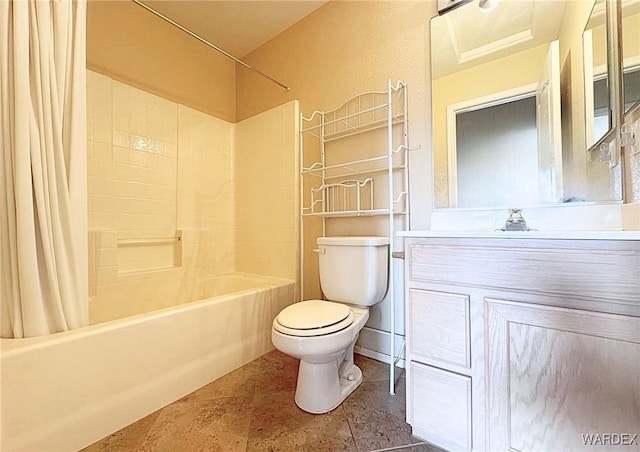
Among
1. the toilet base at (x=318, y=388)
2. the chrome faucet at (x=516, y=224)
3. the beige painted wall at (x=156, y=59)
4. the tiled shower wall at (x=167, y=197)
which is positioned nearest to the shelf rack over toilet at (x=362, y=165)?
the tiled shower wall at (x=167, y=197)

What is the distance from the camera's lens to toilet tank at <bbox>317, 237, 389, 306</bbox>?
1519 millimetres

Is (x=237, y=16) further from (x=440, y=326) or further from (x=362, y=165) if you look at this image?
(x=440, y=326)

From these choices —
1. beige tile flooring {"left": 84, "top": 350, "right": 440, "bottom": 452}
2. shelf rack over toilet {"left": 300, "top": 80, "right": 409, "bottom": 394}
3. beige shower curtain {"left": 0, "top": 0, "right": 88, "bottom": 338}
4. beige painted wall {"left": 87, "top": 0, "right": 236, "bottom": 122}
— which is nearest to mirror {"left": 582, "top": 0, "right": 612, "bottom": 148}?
shelf rack over toilet {"left": 300, "top": 80, "right": 409, "bottom": 394}

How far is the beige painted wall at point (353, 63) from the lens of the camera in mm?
1590

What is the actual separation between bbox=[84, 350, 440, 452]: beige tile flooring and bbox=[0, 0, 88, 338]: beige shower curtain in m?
0.56

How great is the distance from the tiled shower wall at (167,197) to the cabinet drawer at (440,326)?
117 centimetres

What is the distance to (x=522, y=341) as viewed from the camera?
2.78 feet

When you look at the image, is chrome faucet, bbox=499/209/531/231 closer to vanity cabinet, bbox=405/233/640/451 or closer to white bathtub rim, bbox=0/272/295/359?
vanity cabinet, bbox=405/233/640/451

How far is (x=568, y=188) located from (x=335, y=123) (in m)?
1.33

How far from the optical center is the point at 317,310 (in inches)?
53.0

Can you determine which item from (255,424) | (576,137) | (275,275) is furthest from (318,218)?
(576,137)

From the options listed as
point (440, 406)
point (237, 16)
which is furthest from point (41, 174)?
point (237, 16)

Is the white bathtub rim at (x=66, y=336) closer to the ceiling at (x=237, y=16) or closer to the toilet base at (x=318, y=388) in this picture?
the toilet base at (x=318, y=388)

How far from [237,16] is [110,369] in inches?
93.8
